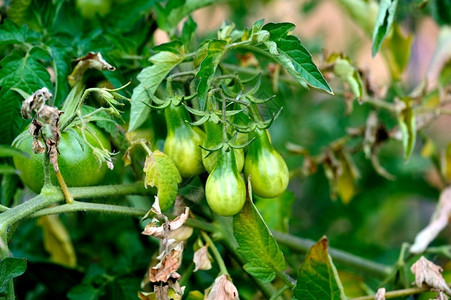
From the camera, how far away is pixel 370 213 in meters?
1.21

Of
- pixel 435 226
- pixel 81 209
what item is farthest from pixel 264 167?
pixel 435 226

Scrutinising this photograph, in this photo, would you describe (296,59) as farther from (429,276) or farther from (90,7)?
(90,7)

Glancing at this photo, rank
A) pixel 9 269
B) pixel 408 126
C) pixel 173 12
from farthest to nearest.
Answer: pixel 408 126, pixel 173 12, pixel 9 269

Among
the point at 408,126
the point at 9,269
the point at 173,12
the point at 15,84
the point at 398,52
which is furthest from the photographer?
the point at 398,52

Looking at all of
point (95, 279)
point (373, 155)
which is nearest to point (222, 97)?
point (95, 279)

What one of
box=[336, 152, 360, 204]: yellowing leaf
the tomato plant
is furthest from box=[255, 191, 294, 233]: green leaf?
box=[336, 152, 360, 204]: yellowing leaf

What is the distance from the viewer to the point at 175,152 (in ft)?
1.76

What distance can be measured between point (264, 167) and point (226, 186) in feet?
0.14

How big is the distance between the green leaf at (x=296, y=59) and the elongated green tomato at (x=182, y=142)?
10cm

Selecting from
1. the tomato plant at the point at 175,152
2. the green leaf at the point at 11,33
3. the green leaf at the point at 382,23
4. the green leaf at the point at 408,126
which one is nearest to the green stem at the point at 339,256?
the tomato plant at the point at 175,152

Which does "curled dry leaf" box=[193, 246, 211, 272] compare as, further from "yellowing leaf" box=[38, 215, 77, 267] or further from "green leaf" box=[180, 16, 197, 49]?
"yellowing leaf" box=[38, 215, 77, 267]

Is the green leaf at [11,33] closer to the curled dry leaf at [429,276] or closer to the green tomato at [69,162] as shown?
the green tomato at [69,162]

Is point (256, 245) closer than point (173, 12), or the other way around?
point (256, 245)

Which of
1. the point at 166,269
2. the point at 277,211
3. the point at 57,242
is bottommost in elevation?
the point at 57,242
